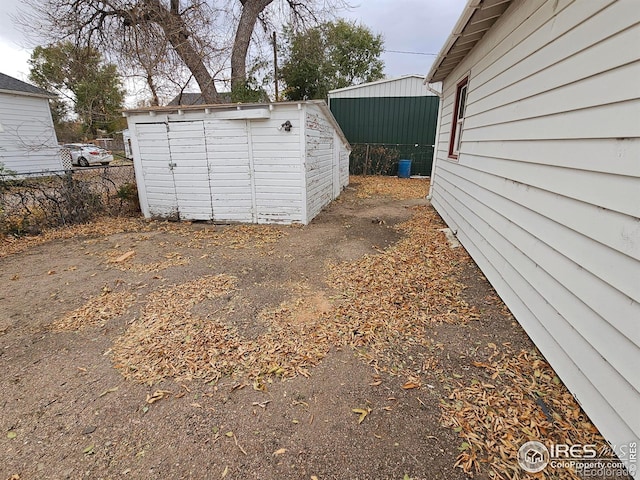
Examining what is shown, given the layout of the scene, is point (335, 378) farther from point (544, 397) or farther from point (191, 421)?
point (544, 397)

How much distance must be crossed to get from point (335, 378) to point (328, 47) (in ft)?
59.3

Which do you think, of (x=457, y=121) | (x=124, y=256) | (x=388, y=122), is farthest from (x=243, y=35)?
(x=124, y=256)

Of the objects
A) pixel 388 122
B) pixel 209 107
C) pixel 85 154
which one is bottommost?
pixel 85 154

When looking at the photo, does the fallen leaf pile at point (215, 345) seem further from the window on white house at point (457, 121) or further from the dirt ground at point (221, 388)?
the window on white house at point (457, 121)

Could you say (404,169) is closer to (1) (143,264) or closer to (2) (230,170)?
(2) (230,170)

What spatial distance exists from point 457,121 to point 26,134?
47.9 ft

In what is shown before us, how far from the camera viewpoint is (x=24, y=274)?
162 inches

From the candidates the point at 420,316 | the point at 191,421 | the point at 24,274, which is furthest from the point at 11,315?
the point at 420,316

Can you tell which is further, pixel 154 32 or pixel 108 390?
pixel 154 32

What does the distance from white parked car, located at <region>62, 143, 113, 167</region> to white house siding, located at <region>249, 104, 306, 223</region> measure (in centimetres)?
1542

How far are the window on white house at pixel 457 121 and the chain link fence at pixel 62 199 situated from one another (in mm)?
7200

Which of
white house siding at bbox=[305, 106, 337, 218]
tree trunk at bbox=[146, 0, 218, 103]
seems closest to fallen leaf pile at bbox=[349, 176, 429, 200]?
white house siding at bbox=[305, 106, 337, 218]

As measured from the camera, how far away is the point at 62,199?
625 centimetres

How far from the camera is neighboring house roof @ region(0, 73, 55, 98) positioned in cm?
1028
